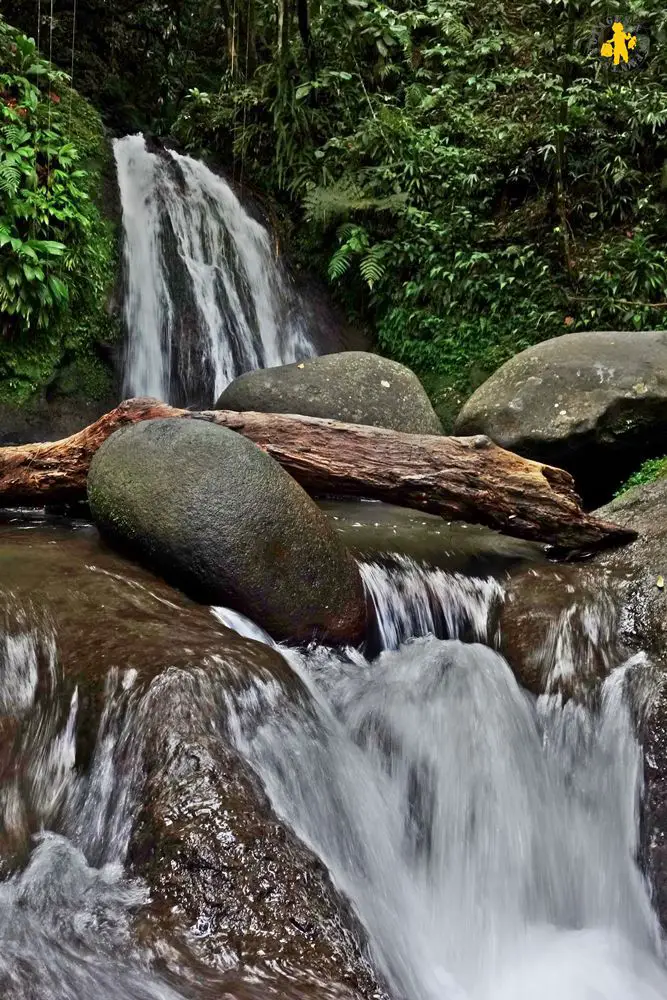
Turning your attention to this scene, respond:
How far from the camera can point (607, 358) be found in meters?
6.73

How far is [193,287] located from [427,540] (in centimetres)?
521

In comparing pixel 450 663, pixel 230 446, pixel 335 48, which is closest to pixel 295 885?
pixel 450 663

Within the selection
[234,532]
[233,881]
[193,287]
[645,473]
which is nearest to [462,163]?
[193,287]

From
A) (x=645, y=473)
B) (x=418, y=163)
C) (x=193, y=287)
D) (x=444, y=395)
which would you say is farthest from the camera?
(x=418, y=163)

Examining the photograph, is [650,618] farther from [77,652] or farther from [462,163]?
[462,163]

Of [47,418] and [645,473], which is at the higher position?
[47,418]

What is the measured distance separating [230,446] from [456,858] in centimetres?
218

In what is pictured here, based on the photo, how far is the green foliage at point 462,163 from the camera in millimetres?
9266

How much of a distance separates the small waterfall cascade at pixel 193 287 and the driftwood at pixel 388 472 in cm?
327

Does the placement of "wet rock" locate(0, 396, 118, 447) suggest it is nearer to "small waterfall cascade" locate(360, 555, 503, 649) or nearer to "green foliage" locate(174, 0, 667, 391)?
A: "green foliage" locate(174, 0, 667, 391)

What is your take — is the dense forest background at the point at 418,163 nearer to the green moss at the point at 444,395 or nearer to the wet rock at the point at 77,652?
the green moss at the point at 444,395

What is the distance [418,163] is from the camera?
10273 mm

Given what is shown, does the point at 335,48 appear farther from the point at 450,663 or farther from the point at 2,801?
the point at 2,801

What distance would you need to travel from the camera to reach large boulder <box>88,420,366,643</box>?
12.8 feet
